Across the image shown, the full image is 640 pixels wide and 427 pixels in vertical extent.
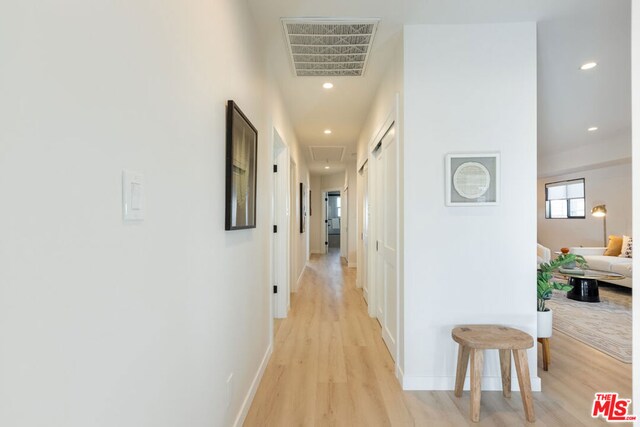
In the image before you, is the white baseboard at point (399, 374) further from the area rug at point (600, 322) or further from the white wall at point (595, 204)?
the white wall at point (595, 204)

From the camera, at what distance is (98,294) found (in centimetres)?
70

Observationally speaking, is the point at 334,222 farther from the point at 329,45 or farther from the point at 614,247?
the point at 329,45

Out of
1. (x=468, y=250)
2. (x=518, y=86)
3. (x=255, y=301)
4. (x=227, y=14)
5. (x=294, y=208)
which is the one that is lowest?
(x=255, y=301)

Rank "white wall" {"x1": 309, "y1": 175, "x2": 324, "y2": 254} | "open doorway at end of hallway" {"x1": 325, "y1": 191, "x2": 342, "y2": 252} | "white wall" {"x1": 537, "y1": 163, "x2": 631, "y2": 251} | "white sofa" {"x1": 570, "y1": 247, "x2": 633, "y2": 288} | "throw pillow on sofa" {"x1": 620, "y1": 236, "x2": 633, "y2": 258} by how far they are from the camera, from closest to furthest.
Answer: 1. "white sofa" {"x1": 570, "y1": 247, "x2": 633, "y2": 288}
2. "throw pillow on sofa" {"x1": 620, "y1": 236, "x2": 633, "y2": 258}
3. "white wall" {"x1": 537, "y1": 163, "x2": 631, "y2": 251}
4. "white wall" {"x1": 309, "y1": 175, "x2": 324, "y2": 254}
5. "open doorway at end of hallway" {"x1": 325, "y1": 191, "x2": 342, "y2": 252}

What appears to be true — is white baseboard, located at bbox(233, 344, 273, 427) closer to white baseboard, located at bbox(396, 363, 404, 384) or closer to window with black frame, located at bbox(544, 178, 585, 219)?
→ white baseboard, located at bbox(396, 363, 404, 384)

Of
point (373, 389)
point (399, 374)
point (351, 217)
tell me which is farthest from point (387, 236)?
point (351, 217)

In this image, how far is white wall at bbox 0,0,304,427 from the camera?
52 cm

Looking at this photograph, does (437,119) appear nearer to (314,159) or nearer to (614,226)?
(314,159)

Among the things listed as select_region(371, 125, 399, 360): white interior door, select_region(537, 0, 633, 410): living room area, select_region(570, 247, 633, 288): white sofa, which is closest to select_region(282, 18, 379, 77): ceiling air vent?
select_region(371, 125, 399, 360): white interior door

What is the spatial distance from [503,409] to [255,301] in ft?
5.53

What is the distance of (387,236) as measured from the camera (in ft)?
9.57

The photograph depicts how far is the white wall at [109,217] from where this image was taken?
1.71 feet

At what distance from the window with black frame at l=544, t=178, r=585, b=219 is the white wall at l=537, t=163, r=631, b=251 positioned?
119mm

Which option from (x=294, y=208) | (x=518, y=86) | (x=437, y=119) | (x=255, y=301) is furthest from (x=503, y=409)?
(x=294, y=208)
